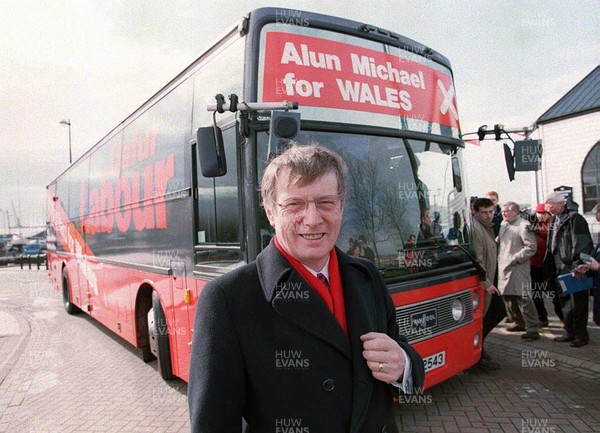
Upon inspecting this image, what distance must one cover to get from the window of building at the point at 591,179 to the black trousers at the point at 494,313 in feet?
55.3

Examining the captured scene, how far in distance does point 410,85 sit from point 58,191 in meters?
11.0

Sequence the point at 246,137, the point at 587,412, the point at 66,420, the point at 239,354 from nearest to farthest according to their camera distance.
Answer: the point at 239,354 < the point at 246,137 < the point at 587,412 < the point at 66,420

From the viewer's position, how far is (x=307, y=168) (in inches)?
65.7

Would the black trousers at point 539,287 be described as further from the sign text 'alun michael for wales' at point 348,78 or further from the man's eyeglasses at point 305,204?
the man's eyeglasses at point 305,204

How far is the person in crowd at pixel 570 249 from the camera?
6332 mm

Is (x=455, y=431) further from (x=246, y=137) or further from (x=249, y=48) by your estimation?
(x=249, y=48)

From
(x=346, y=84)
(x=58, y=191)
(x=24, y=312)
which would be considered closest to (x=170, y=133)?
(x=346, y=84)

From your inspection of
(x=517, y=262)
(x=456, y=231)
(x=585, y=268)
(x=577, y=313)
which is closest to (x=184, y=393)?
(x=456, y=231)

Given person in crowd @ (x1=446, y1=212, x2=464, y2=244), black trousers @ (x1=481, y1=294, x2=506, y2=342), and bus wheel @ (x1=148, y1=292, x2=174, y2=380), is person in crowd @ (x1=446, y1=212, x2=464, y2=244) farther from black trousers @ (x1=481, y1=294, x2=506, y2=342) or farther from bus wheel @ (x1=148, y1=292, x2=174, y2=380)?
bus wheel @ (x1=148, y1=292, x2=174, y2=380)

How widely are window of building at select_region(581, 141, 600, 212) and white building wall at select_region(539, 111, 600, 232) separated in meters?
0.16

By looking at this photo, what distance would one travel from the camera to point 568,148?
19984 millimetres

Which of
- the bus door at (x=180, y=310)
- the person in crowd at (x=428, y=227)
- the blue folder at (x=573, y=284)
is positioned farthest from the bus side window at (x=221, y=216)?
the blue folder at (x=573, y=284)

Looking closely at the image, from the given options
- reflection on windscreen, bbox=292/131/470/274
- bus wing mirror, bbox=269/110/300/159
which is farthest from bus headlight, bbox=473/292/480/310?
bus wing mirror, bbox=269/110/300/159

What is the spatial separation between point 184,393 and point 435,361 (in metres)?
3.01
